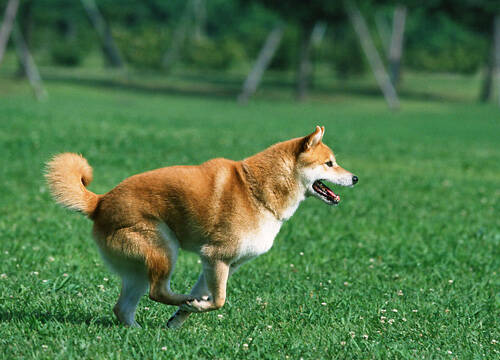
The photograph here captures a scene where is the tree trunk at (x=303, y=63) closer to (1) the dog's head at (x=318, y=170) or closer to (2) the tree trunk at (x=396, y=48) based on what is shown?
(2) the tree trunk at (x=396, y=48)

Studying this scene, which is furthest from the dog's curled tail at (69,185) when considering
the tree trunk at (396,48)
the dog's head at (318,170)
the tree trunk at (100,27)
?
the tree trunk at (396,48)

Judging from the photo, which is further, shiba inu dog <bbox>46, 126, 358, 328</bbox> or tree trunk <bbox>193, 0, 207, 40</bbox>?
tree trunk <bbox>193, 0, 207, 40</bbox>

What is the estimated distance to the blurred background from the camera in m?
39.8

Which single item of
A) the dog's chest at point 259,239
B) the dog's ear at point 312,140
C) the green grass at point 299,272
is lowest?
the green grass at point 299,272

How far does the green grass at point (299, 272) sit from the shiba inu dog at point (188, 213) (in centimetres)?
36

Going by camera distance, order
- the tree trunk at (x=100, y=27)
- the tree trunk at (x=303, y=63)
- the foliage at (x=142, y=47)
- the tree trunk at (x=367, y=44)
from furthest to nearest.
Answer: the foliage at (x=142, y=47) → the tree trunk at (x=303, y=63) → the tree trunk at (x=367, y=44) → the tree trunk at (x=100, y=27)

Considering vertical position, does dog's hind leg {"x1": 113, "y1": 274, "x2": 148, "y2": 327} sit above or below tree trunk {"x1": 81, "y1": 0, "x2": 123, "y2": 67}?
above

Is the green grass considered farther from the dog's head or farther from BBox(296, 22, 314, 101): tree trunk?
BBox(296, 22, 314, 101): tree trunk

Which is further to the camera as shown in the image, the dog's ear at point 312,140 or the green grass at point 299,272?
the dog's ear at point 312,140

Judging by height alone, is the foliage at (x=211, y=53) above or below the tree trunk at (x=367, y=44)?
below

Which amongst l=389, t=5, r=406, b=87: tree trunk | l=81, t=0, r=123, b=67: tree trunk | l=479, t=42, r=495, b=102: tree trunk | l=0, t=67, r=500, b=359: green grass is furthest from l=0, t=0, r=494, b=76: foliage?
l=0, t=67, r=500, b=359: green grass

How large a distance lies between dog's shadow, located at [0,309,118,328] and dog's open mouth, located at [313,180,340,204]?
1.78m

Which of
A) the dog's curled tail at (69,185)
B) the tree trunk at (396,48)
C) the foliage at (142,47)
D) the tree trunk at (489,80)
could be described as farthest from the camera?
the foliage at (142,47)

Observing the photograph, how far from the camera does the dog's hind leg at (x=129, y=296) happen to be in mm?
4785
